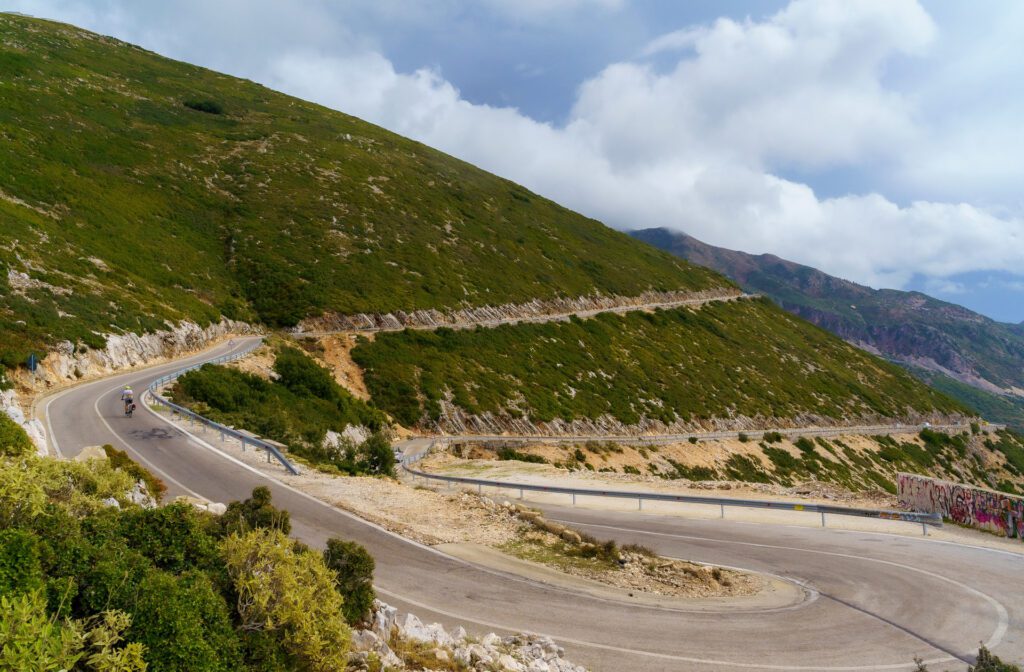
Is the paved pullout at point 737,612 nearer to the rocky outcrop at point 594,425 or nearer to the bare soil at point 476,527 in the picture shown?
the bare soil at point 476,527

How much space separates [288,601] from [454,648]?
341 centimetres

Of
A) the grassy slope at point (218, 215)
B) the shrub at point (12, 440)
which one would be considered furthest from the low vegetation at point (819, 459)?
the shrub at point (12, 440)

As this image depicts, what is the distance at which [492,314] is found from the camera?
228 ft

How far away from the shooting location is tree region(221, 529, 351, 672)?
668 centimetres

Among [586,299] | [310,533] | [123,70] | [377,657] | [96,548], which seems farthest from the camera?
[123,70]

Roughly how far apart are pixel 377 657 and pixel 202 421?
68.9ft

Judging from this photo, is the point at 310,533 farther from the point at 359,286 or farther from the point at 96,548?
the point at 359,286

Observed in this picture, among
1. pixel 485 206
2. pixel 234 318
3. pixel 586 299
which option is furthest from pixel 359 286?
pixel 485 206

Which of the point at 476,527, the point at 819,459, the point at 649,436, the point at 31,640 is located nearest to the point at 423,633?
the point at 31,640

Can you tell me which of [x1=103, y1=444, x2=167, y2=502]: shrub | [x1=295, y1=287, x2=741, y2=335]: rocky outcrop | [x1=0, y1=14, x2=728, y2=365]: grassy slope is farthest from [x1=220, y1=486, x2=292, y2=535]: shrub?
[x1=295, y1=287, x2=741, y2=335]: rocky outcrop

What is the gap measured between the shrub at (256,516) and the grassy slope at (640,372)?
35425 millimetres

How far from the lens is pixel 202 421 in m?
25.0

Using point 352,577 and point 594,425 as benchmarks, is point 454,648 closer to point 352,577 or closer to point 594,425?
point 352,577

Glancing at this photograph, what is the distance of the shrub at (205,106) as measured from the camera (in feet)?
300
